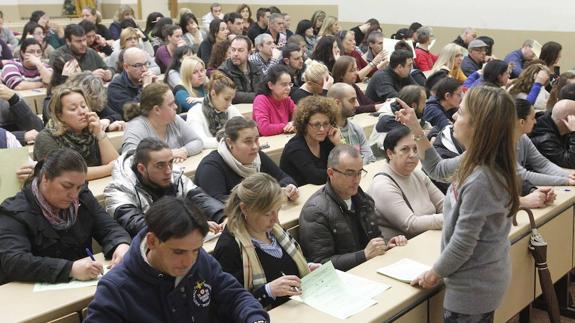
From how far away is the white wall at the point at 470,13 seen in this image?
11.0 m

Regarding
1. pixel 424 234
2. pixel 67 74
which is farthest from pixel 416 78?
pixel 424 234

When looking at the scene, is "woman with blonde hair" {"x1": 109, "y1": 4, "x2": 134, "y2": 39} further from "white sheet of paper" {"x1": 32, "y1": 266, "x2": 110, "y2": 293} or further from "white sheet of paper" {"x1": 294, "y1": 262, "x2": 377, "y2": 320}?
"white sheet of paper" {"x1": 294, "y1": 262, "x2": 377, "y2": 320}

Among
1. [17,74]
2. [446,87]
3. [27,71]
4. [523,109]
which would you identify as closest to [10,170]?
[523,109]

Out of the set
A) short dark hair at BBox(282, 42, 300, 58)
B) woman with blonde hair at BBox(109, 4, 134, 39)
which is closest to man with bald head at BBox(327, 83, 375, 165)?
short dark hair at BBox(282, 42, 300, 58)

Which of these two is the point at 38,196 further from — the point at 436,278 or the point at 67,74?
the point at 67,74

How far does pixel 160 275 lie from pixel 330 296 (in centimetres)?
82

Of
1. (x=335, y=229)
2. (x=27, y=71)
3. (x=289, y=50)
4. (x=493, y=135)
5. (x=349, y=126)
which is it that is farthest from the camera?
(x=289, y=50)

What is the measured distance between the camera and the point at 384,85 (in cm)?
711

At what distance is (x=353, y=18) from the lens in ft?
45.2

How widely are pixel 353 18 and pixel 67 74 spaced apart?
8933mm

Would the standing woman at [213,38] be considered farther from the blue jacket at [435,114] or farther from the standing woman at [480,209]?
the standing woman at [480,209]

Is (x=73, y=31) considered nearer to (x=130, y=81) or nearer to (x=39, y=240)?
(x=130, y=81)

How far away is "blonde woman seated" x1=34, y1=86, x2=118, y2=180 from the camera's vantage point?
3998 mm

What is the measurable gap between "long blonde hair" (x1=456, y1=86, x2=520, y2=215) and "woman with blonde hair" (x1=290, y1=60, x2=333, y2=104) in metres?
3.61
